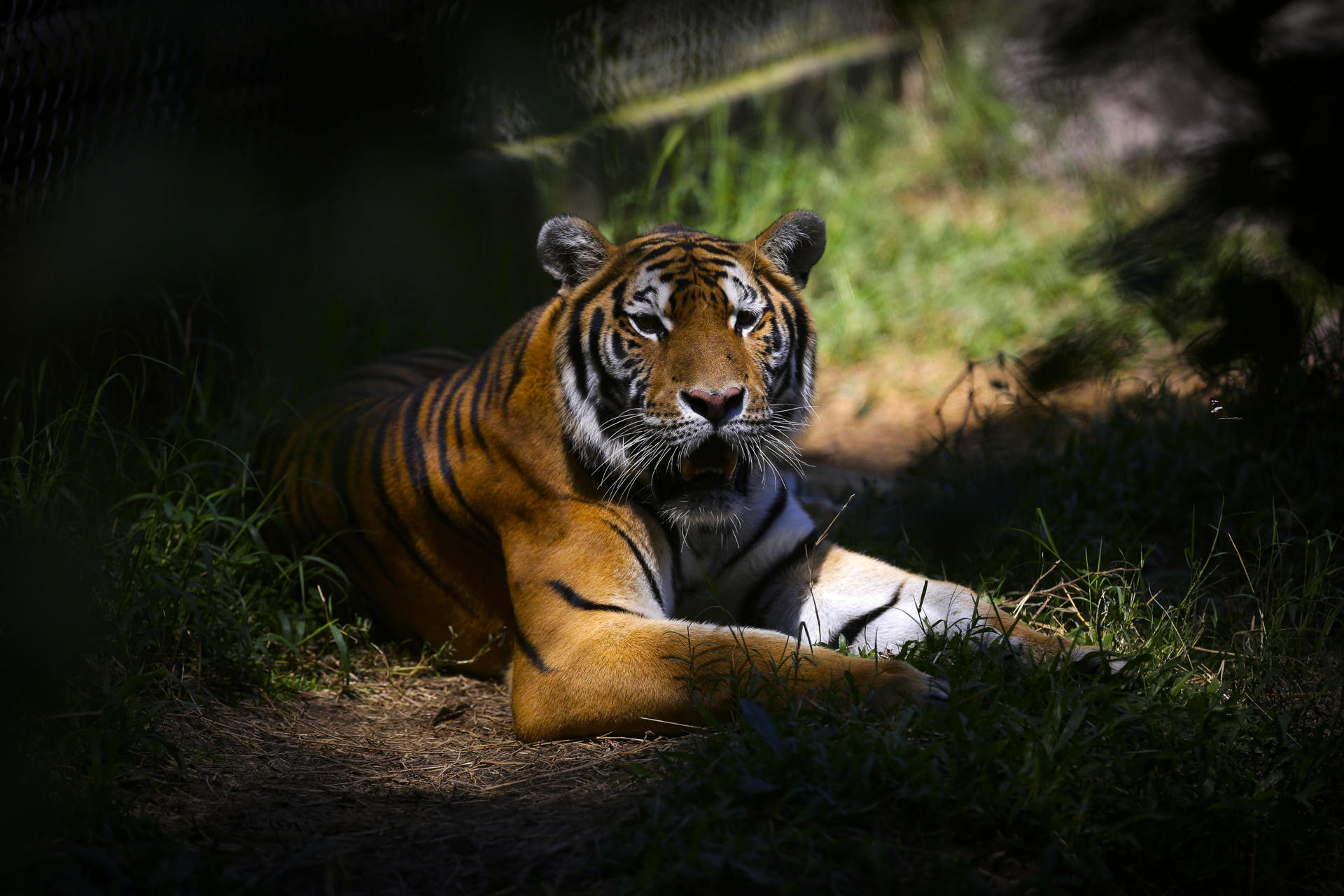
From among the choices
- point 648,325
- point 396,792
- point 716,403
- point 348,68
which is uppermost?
point 348,68

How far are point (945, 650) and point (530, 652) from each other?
1053mm

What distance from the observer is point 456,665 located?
3.20m

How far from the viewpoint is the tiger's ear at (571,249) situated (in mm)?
2836

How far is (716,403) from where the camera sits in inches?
101

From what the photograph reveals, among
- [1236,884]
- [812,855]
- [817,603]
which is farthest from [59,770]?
[1236,884]

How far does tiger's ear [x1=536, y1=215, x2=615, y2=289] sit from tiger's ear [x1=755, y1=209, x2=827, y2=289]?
46 cm

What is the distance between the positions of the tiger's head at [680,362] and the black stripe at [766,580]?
228mm

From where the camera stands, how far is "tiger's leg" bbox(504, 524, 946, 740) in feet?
7.70

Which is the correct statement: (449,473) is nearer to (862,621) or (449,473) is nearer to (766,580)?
(766,580)

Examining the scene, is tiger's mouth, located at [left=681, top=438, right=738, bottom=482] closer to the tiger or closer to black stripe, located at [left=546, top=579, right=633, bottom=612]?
the tiger

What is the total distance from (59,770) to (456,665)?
1241 millimetres

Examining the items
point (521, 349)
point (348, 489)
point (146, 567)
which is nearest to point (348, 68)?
point (521, 349)

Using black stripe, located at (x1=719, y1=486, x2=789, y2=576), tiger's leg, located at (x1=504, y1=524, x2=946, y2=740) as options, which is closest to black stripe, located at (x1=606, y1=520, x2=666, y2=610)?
tiger's leg, located at (x1=504, y1=524, x2=946, y2=740)

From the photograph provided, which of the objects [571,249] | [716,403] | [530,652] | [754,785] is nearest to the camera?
[754,785]
